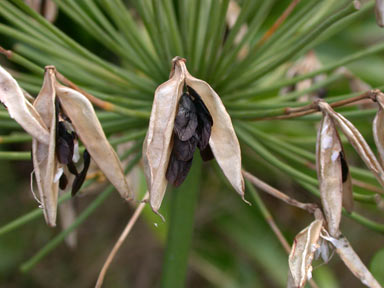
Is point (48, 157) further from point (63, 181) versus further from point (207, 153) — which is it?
point (207, 153)

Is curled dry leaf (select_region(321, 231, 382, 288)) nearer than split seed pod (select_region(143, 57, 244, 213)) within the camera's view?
No

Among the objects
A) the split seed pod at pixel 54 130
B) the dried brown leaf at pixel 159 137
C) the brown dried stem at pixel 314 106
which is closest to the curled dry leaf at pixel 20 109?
the split seed pod at pixel 54 130

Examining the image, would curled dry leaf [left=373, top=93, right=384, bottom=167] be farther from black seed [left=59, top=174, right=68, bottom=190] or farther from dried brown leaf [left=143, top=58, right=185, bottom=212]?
black seed [left=59, top=174, right=68, bottom=190]

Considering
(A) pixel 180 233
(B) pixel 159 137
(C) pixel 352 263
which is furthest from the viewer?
(A) pixel 180 233

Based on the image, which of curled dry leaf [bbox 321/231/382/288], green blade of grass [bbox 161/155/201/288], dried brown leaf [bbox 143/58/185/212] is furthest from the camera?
green blade of grass [bbox 161/155/201/288]

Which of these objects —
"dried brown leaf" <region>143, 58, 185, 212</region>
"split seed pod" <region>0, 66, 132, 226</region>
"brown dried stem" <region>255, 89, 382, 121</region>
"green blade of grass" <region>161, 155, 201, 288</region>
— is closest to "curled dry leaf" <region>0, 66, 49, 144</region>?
"split seed pod" <region>0, 66, 132, 226</region>

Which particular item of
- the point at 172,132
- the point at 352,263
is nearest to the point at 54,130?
the point at 172,132

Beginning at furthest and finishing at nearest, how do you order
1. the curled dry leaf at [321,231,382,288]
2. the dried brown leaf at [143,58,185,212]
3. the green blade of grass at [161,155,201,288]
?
the green blade of grass at [161,155,201,288] < the curled dry leaf at [321,231,382,288] < the dried brown leaf at [143,58,185,212]
